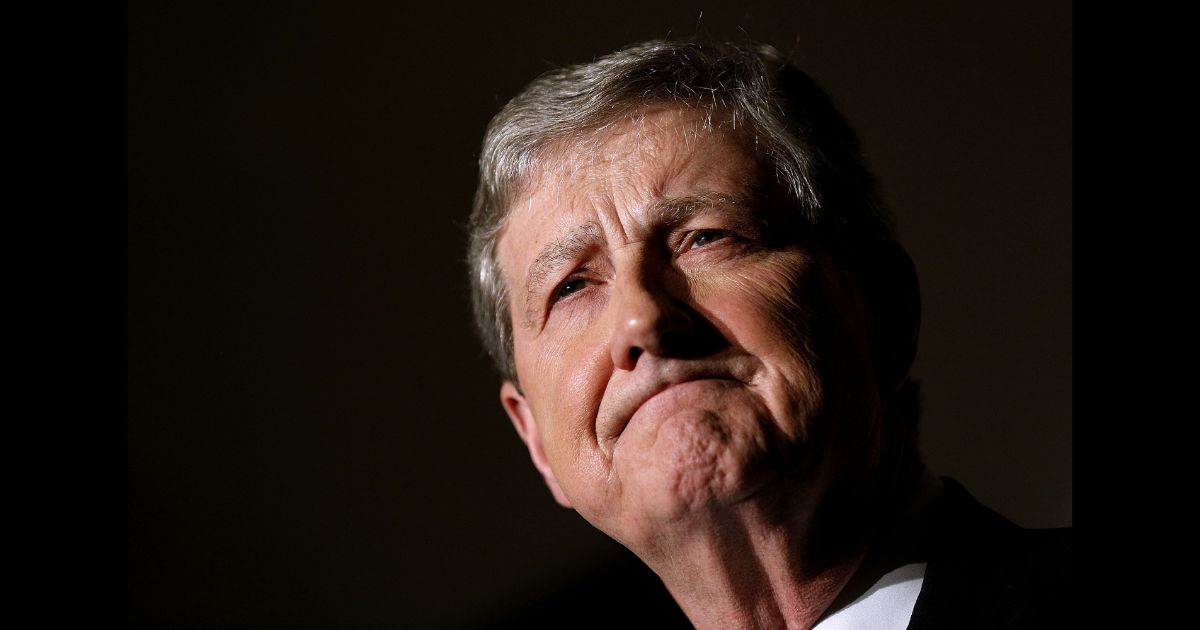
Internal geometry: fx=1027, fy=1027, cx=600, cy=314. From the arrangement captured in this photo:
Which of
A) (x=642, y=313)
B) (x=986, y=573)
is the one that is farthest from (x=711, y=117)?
(x=986, y=573)

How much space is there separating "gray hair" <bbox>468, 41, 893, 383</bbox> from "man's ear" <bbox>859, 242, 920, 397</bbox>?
0.10 ft

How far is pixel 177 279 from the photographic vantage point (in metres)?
1.42

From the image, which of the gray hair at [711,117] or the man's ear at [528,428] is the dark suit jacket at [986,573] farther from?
the man's ear at [528,428]

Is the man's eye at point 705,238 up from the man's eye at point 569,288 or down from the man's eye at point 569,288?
up

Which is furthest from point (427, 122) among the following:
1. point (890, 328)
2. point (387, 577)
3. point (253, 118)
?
point (890, 328)

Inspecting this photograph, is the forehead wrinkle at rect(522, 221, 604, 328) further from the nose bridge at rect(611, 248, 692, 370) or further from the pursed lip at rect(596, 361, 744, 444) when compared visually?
the pursed lip at rect(596, 361, 744, 444)

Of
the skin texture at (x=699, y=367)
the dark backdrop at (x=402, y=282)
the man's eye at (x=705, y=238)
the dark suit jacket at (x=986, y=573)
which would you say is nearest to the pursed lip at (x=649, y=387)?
the skin texture at (x=699, y=367)

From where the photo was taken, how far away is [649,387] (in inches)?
37.2

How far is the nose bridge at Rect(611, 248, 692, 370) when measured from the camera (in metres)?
0.94

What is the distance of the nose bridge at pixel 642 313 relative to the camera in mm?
944

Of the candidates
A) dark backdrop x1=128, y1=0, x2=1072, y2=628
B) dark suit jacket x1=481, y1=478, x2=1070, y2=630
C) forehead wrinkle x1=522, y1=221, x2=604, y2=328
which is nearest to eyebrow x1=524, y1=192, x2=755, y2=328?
forehead wrinkle x1=522, y1=221, x2=604, y2=328

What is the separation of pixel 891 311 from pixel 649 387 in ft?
1.14


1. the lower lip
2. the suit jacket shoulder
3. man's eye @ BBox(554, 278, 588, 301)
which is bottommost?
the suit jacket shoulder

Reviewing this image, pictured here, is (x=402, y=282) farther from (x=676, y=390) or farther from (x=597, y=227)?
(x=676, y=390)
